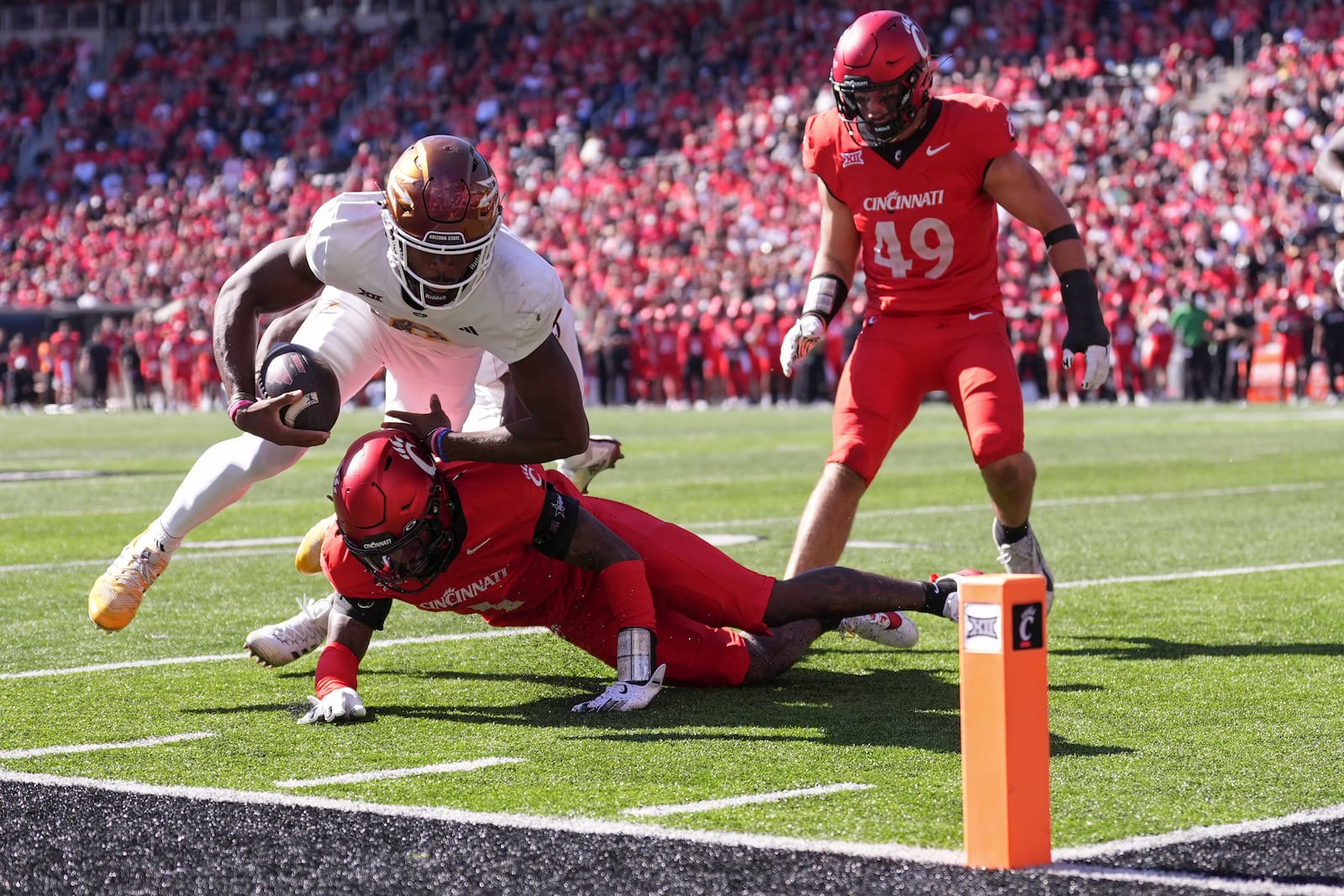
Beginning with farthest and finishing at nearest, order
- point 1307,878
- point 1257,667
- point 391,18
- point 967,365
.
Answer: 1. point 391,18
2. point 967,365
3. point 1257,667
4. point 1307,878

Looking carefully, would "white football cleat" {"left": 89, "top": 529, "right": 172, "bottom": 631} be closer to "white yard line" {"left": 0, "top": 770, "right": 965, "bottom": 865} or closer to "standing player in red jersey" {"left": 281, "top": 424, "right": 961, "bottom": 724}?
"standing player in red jersey" {"left": 281, "top": 424, "right": 961, "bottom": 724}

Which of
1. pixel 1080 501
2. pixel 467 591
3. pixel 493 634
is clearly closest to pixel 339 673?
pixel 467 591

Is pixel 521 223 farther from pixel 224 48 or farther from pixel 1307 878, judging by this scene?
pixel 1307 878

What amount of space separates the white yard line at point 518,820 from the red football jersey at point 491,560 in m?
1.05

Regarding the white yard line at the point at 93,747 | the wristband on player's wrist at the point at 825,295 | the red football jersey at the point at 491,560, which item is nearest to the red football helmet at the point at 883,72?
the wristband on player's wrist at the point at 825,295

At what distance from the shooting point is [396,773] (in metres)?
4.00

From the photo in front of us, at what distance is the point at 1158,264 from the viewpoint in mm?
25500

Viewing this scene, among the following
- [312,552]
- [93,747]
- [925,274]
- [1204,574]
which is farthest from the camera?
[1204,574]

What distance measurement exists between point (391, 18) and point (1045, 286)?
19.6 m

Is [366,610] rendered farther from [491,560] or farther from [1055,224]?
[1055,224]

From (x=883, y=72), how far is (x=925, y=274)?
0.67 meters

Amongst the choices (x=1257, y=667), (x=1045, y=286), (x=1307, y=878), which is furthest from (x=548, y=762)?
(x=1045, y=286)

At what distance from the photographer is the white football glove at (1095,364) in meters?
5.77

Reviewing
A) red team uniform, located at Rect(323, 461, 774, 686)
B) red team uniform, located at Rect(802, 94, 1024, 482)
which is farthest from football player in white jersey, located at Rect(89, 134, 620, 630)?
red team uniform, located at Rect(802, 94, 1024, 482)
